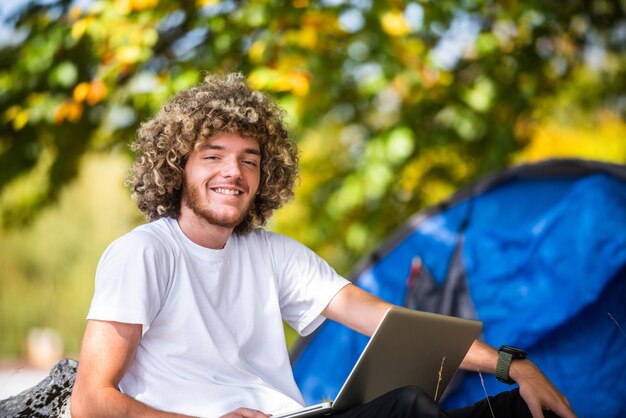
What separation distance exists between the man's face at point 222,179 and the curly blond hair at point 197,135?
0.09 ft

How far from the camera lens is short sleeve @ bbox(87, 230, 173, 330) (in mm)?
1572

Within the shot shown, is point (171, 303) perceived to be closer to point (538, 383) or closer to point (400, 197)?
point (538, 383)

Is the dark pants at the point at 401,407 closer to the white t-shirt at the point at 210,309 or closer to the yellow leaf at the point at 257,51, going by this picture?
the white t-shirt at the point at 210,309

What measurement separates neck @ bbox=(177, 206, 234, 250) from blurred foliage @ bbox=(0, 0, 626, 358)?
1898 millimetres

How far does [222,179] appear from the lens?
6.06 feet

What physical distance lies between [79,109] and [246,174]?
102 inches

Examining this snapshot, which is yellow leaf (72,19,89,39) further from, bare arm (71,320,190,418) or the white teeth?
bare arm (71,320,190,418)

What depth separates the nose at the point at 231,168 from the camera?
6.06 feet

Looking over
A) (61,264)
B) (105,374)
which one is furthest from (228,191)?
(61,264)

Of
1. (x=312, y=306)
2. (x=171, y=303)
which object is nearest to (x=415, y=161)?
(x=312, y=306)

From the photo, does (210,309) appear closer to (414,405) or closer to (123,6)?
(414,405)

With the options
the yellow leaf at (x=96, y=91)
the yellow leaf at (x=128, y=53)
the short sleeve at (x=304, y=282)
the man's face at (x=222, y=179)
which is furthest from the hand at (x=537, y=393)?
the yellow leaf at (x=96, y=91)

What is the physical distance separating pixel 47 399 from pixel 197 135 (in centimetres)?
65

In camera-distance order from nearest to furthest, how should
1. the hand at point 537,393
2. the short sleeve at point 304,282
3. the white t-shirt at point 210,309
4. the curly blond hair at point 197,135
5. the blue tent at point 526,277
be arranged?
the white t-shirt at point 210,309 < the hand at point 537,393 < the curly blond hair at point 197,135 < the short sleeve at point 304,282 < the blue tent at point 526,277
